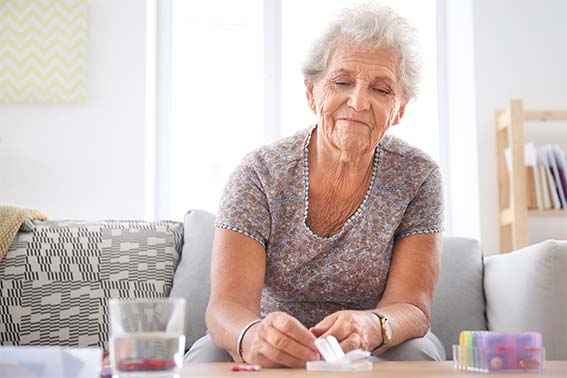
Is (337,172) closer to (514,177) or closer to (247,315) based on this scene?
(247,315)

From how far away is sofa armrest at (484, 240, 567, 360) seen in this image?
1729mm

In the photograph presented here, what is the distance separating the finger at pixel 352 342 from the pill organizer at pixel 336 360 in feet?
0.46

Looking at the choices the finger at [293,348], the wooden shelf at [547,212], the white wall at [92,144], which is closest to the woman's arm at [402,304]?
the finger at [293,348]

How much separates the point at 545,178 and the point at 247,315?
235 cm

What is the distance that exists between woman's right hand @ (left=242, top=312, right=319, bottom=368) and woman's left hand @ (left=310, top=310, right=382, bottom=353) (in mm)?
82

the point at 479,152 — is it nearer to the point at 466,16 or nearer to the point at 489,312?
the point at 466,16

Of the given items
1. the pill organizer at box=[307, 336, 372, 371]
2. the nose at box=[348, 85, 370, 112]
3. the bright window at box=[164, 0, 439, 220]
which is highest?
the bright window at box=[164, 0, 439, 220]

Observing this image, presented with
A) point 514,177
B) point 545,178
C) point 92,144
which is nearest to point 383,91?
point 514,177

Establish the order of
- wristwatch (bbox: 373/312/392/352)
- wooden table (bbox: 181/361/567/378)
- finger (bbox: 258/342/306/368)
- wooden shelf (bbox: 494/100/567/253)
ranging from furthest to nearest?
wooden shelf (bbox: 494/100/567/253), wristwatch (bbox: 373/312/392/352), finger (bbox: 258/342/306/368), wooden table (bbox: 181/361/567/378)

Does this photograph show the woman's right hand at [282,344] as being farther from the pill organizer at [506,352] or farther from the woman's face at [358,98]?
the woman's face at [358,98]

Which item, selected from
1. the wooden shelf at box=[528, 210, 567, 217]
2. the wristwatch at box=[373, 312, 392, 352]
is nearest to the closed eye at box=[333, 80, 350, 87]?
the wristwatch at box=[373, 312, 392, 352]

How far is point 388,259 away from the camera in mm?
1609

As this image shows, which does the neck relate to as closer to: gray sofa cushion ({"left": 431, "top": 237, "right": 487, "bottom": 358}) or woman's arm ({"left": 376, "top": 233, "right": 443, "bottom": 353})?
woman's arm ({"left": 376, "top": 233, "right": 443, "bottom": 353})

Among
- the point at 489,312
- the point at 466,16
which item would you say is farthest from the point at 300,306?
the point at 466,16
